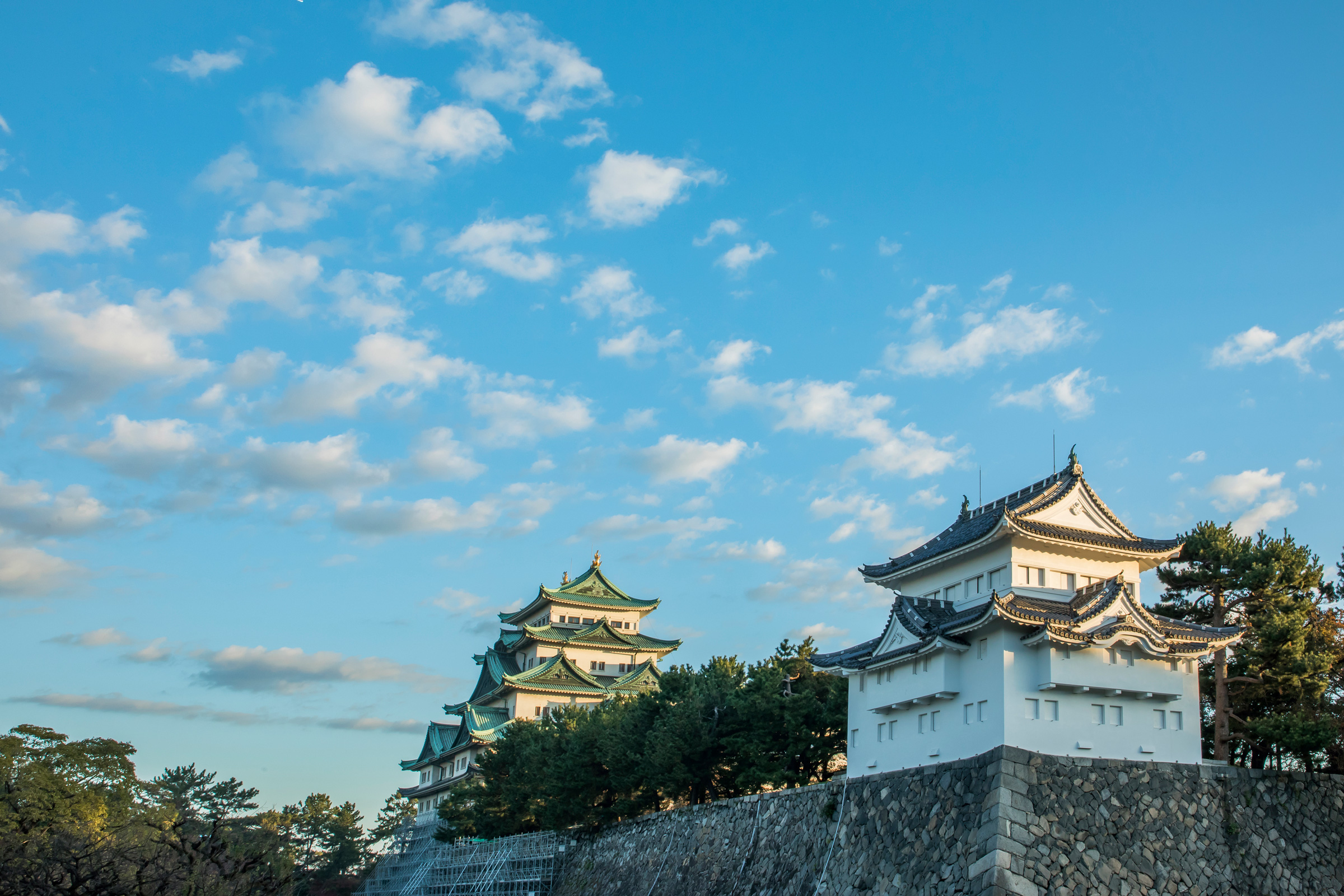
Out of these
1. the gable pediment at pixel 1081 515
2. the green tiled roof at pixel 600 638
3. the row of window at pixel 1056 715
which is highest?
the green tiled roof at pixel 600 638

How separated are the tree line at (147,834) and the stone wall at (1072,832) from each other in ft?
39.2

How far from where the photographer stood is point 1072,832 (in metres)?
20.5

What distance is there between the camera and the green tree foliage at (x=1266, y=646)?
24328 mm

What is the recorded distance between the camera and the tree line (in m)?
14.5

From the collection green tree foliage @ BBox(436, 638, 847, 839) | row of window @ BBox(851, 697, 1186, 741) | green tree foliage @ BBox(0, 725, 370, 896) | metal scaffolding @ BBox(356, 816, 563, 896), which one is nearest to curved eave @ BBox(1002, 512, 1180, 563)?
row of window @ BBox(851, 697, 1186, 741)

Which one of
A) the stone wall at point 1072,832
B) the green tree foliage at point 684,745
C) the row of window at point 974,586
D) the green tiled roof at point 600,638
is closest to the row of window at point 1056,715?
the stone wall at point 1072,832

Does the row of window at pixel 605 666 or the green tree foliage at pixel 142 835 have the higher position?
the row of window at pixel 605 666

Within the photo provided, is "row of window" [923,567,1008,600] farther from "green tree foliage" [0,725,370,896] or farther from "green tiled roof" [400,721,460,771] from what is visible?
"green tiled roof" [400,721,460,771]

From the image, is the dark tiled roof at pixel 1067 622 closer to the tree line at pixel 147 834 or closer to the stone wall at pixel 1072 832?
the stone wall at pixel 1072 832

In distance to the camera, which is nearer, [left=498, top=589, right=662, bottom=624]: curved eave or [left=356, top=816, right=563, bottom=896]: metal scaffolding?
[left=356, top=816, right=563, bottom=896]: metal scaffolding

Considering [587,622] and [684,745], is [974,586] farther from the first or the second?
[587,622]

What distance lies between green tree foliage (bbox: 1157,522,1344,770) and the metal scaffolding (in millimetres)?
23937

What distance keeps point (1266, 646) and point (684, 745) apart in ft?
49.9

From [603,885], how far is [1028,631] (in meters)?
19.7
